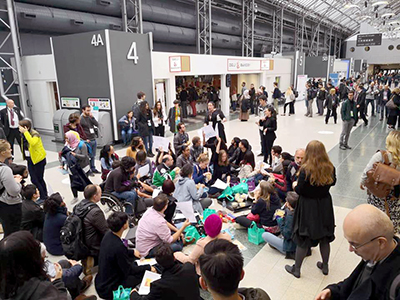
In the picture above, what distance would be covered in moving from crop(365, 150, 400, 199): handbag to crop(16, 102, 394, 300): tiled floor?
0.95 meters

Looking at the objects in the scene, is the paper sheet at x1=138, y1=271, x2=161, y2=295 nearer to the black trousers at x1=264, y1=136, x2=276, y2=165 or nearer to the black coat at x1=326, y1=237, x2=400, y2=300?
the black coat at x1=326, y1=237, x2=400, y2=300

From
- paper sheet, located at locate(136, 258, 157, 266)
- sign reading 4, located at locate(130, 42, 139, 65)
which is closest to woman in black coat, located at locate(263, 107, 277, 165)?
paper sheet, located at locate(136, 258, 157, 266)

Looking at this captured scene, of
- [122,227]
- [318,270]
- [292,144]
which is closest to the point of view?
[122,227]

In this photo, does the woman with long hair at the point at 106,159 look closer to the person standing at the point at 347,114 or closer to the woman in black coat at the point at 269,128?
Answer: the woman in black coat at the point at 269,128

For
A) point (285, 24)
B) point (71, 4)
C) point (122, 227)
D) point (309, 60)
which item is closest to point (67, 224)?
point (122, 227)

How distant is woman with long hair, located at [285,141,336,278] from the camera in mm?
2988

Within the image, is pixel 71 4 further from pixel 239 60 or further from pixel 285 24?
pixel 285 24

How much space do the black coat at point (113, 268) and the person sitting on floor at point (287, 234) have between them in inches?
68.0

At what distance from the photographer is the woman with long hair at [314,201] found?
2988 mm

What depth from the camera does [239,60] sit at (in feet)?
51.2

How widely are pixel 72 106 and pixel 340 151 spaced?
8874mm

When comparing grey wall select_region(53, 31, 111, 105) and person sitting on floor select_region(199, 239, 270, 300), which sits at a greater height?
grey wall select_region(53, 31, 111, 105)

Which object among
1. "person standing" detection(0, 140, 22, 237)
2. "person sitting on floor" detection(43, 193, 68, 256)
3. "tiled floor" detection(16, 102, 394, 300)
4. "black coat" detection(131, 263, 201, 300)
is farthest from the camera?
"person standing" detection(0, 140, 22, 237)

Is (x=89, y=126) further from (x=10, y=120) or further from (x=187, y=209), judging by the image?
(x=187, y=209)
